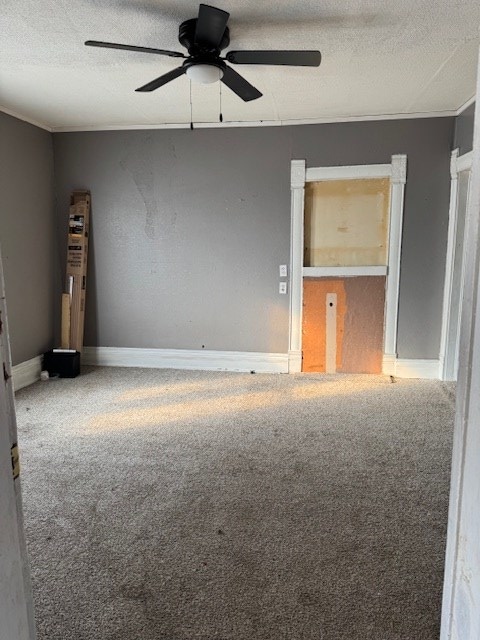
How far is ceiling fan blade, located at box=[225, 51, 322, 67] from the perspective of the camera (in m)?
2.36

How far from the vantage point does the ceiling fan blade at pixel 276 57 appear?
2.36m

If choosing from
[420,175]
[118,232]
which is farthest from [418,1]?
[118,232]

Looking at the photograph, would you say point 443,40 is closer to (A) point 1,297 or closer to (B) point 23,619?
(A) point 1,297

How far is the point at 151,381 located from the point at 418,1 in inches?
144

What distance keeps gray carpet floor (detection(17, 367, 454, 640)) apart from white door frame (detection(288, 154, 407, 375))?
77 cm

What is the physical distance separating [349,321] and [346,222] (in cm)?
99

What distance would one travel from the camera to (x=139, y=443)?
3184mm

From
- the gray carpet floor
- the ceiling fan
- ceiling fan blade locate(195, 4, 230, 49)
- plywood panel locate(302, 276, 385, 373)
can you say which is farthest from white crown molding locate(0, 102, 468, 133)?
the gray carpet floor

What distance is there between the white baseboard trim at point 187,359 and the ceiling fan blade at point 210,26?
3.11m

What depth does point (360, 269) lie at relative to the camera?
4.57 m

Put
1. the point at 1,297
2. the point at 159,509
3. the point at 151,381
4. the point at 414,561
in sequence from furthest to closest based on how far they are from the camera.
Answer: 1. the point at 151,381
2. the point at 159,509
3. the point at 414,561
4. the point at 1,297

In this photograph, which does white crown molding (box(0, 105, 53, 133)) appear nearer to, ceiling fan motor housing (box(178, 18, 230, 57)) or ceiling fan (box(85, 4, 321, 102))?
ceiling fan (box(85, 4, 321, 102))

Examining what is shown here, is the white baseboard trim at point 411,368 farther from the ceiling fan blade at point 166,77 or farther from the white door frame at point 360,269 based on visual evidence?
the ceiling fan blade at point 166,77

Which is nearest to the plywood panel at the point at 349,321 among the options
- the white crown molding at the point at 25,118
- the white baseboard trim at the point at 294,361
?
the white baseboard trim at the point at 294,361
